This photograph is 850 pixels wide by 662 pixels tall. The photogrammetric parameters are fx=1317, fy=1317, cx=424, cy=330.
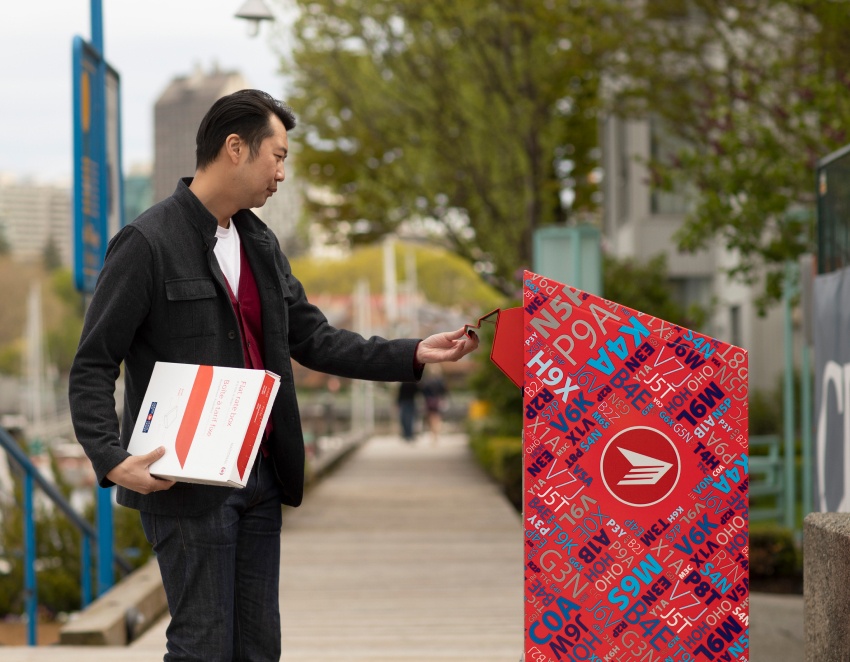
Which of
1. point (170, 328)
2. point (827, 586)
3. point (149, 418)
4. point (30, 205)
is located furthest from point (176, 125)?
point (30, 205)

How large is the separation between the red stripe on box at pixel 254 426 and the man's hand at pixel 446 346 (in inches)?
21.7

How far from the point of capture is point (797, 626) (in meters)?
7.59

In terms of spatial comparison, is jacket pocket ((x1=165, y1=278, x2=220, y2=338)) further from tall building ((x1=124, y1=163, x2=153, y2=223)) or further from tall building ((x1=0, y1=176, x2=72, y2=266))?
tall building ((x1=0, y1=176, x2=72, y2=266))

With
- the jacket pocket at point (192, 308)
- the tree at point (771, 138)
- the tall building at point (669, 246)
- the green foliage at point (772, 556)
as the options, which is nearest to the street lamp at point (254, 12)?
the tree at point (771, 138)

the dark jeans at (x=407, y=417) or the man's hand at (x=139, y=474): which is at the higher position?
the man's hand at (x=139, y=474)

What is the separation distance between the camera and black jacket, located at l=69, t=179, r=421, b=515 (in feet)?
10.1

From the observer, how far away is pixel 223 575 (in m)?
3.20

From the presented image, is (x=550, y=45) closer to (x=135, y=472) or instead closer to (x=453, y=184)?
(x=453, y=184)

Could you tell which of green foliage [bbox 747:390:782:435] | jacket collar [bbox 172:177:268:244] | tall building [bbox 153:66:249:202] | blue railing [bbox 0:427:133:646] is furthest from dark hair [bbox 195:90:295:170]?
green foliage [bbox 747:390:782:435]

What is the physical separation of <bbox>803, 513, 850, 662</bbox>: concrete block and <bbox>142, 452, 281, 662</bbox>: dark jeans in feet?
4.64

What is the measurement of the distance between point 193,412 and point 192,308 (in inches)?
10.4

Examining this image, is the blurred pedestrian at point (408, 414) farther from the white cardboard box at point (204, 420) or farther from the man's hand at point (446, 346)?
the white cardboard box at point (204, 420)

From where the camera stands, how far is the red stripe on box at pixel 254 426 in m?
3.04

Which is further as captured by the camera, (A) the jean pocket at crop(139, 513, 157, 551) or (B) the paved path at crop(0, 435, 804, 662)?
(B) the paved path at crop(0, 435, 804, 662)
